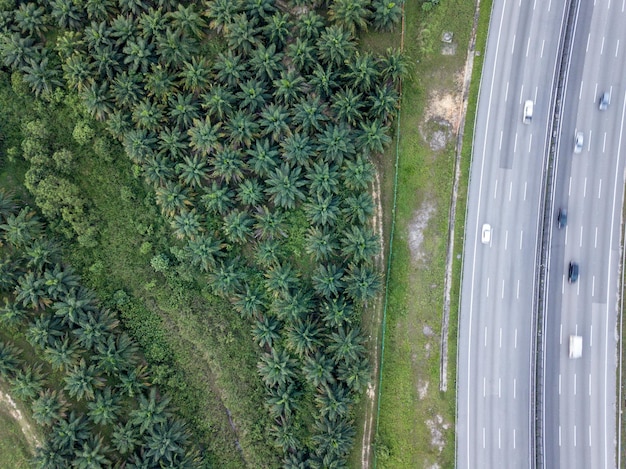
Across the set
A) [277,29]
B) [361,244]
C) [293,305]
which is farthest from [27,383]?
[277,29]

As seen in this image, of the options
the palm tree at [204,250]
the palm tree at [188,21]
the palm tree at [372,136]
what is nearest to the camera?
the palm tree at [188,21]

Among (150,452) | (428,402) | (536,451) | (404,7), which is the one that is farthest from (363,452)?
(404,7)

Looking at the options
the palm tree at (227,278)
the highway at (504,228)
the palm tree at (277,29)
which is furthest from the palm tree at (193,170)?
the highway at (504,228)

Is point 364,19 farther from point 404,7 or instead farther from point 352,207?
point 352,207

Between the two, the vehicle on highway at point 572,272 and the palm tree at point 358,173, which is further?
the vehicle on highway at point 572,272

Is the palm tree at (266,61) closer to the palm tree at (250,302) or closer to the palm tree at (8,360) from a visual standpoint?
the palm tree at (250,302)

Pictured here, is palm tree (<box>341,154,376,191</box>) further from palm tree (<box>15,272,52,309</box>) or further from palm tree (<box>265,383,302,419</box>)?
palm tree (<box>15,272,52,309</box>)
